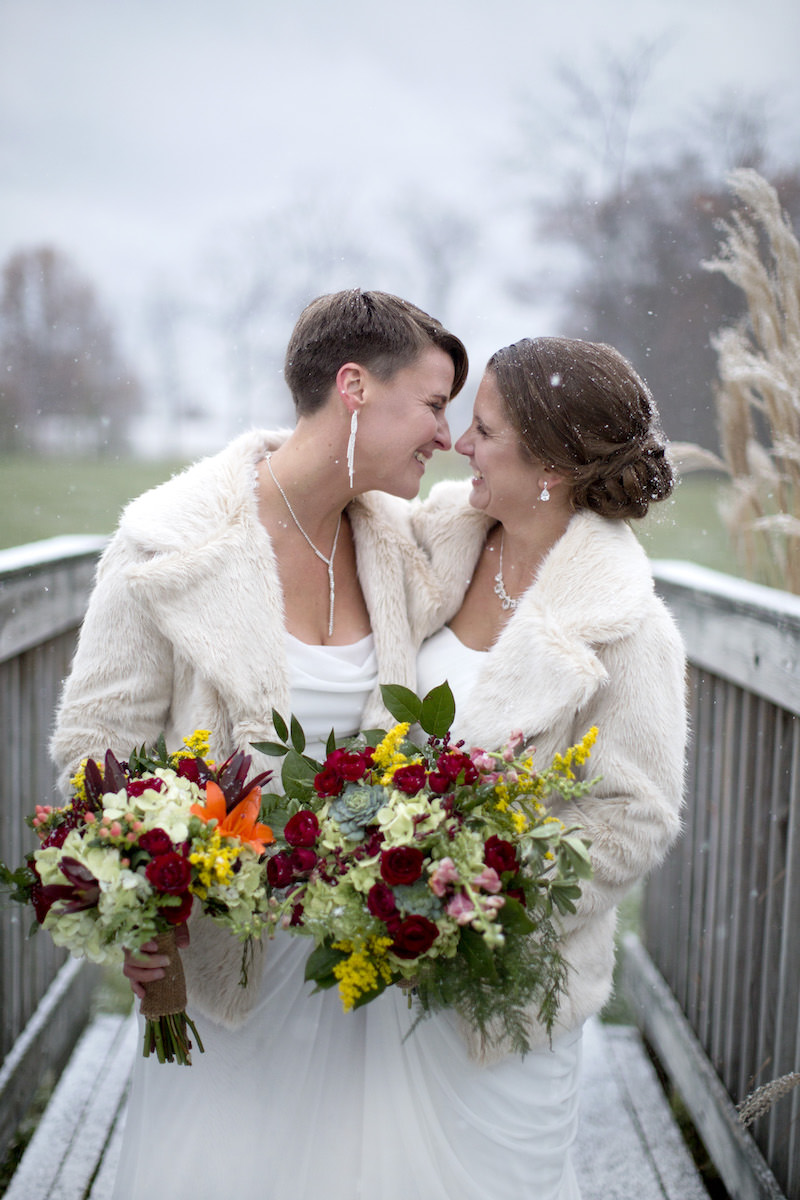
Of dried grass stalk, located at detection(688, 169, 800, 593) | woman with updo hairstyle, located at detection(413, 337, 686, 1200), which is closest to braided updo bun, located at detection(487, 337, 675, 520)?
woman with updo hairstyle, located at detection(413, 337, 686, 1200)

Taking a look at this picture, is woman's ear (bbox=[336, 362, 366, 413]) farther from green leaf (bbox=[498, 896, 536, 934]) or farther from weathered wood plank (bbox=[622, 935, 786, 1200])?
weathered wood plank (bbox=[622, 935, 786, 1200])

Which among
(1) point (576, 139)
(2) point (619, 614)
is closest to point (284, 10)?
(1) point (576, 139)

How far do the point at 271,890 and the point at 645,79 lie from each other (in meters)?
2.56

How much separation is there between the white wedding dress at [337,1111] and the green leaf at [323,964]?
33 centimetres

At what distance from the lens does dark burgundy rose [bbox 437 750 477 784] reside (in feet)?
3.64

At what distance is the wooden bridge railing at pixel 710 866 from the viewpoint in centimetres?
176

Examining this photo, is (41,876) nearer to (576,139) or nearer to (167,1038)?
(167,1038)

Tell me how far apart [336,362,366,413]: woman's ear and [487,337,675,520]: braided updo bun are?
0.24 m

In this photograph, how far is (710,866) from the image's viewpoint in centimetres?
225

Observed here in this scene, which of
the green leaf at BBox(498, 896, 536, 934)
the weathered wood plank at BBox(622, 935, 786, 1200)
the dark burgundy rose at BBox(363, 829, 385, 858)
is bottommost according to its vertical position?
the weathered wood plank at BBox(622, 935, 786, 1200)

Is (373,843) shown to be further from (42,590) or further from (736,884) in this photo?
(42,590)

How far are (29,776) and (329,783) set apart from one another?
4.47 feet

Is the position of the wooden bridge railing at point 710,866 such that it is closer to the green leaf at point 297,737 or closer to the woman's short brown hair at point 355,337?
the green leaf at point 297,737

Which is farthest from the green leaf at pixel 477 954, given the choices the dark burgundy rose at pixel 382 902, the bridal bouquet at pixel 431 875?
the dark burgundy rose at pixel 382 902
